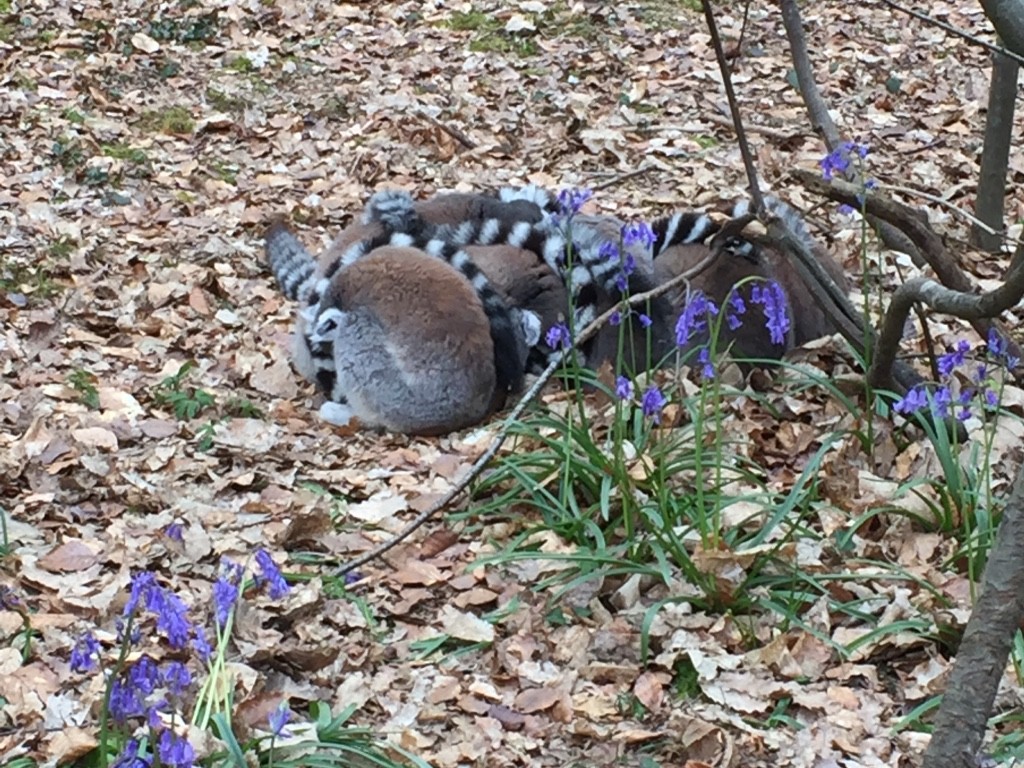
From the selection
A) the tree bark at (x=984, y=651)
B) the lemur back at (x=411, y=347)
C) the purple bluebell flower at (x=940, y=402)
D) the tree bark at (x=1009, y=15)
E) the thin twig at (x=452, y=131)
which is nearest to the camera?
the tree bark at (x=984, y=651)

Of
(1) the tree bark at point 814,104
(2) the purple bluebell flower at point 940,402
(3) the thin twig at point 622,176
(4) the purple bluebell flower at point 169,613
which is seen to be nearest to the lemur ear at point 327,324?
(3) the thin twig at point 622,176

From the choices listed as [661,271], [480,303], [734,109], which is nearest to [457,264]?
[480,303]

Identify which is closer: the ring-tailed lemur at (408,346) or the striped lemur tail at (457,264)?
the ring-tailed lemur at (408,346)

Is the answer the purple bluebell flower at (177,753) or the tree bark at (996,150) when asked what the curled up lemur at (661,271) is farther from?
the purple bluebell flower at (177,753)

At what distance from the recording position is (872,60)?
28.7 feet

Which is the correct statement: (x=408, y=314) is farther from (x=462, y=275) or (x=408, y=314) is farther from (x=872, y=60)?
(x=872, y=60)

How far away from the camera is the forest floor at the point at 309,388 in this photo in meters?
3.20

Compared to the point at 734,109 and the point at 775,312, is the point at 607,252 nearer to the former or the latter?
the point at 734,109

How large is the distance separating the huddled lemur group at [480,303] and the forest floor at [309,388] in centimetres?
21

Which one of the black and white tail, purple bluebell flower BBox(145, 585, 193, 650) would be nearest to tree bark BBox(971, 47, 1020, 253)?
the black and white tail

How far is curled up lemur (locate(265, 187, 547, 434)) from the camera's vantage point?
4.96 m

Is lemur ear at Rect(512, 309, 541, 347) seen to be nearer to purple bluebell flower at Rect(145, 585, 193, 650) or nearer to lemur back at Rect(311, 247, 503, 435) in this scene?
lemur back at Rect(311, 247, 503, 435)

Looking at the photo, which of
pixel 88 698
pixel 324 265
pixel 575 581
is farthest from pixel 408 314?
pixel 88 698

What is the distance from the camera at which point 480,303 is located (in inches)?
203
